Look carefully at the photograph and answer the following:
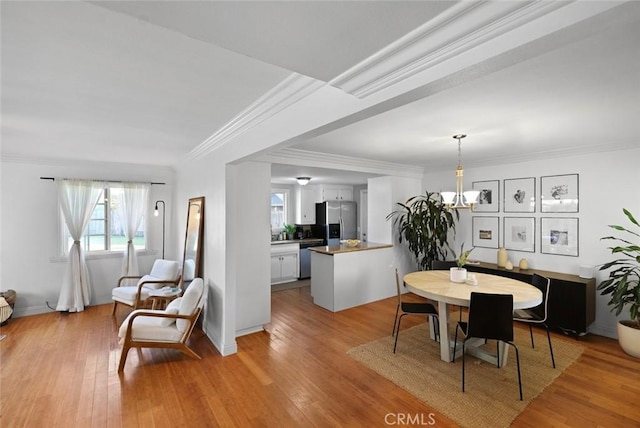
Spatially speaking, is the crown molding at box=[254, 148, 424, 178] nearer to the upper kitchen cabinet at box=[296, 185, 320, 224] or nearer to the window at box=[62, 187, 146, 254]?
the upper kitchen cabinet at box=[296, 185, 320, 224]

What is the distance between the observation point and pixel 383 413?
2.32m

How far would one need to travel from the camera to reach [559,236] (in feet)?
13.8

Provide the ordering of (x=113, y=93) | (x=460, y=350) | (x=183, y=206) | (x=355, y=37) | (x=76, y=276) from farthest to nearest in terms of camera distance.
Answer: (x=183, y=206), (x=76, y=276), (x=460, y=350), (x=113, y=93), (x=355, y=37)

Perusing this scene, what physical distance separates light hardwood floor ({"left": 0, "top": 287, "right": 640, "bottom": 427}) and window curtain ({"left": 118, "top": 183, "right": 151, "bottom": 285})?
141 cm

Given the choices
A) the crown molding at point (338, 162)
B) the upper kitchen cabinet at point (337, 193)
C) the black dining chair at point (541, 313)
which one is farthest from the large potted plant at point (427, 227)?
the upper kitchen cabinet at point (337, 193)

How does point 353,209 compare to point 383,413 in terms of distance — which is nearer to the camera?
Result: point 383,413

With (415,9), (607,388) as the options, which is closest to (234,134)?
(415,9)

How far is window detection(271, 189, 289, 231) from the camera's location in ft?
24.6

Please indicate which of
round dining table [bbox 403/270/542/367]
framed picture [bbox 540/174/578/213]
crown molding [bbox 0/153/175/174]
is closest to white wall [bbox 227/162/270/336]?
round dining table [bbox 403/270/542/367]

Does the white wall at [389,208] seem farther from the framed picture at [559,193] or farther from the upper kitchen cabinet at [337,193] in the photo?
the framed picture at [559,193]

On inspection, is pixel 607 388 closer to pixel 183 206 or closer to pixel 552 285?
pixel 552 285

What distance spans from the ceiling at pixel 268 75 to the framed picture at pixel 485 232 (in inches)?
63.5

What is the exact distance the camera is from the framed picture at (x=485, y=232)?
490 cm

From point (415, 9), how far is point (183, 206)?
187 inches
